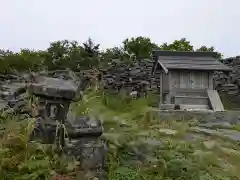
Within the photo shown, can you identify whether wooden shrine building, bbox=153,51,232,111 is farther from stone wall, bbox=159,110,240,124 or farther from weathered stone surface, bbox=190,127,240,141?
weathered stone surface, bbox=190,127,240,141

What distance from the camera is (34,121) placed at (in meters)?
5.04

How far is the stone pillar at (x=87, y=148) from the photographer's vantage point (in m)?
4.82

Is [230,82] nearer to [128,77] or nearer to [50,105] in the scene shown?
[128,77]

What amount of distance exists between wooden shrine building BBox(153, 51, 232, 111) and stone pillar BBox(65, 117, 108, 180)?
892cm

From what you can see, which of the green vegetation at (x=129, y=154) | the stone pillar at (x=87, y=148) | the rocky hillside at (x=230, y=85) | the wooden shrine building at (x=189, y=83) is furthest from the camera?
the rocky hillside at (x=230, y=85)

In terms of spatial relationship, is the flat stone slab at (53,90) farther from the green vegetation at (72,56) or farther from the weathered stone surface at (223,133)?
the green vegetation at (72,56)

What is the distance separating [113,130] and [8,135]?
183 centimetres

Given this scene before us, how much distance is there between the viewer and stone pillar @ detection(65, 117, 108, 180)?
15.8 ft

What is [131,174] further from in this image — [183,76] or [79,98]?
[183,76]

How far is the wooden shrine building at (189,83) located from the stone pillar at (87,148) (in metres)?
8.92

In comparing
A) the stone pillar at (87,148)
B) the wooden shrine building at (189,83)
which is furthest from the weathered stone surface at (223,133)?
the wooden shrine building at (189,83)

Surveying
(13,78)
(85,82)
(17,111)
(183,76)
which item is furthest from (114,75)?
(85,82)

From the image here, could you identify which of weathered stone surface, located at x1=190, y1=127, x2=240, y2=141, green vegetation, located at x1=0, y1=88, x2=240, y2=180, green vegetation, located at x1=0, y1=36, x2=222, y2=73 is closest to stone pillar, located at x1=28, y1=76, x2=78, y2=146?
green vegetation, located at x1=0, y1=88, x2=240, y2=180

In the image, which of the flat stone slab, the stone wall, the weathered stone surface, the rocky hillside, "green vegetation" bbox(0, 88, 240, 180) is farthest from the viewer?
the rocky hillside
